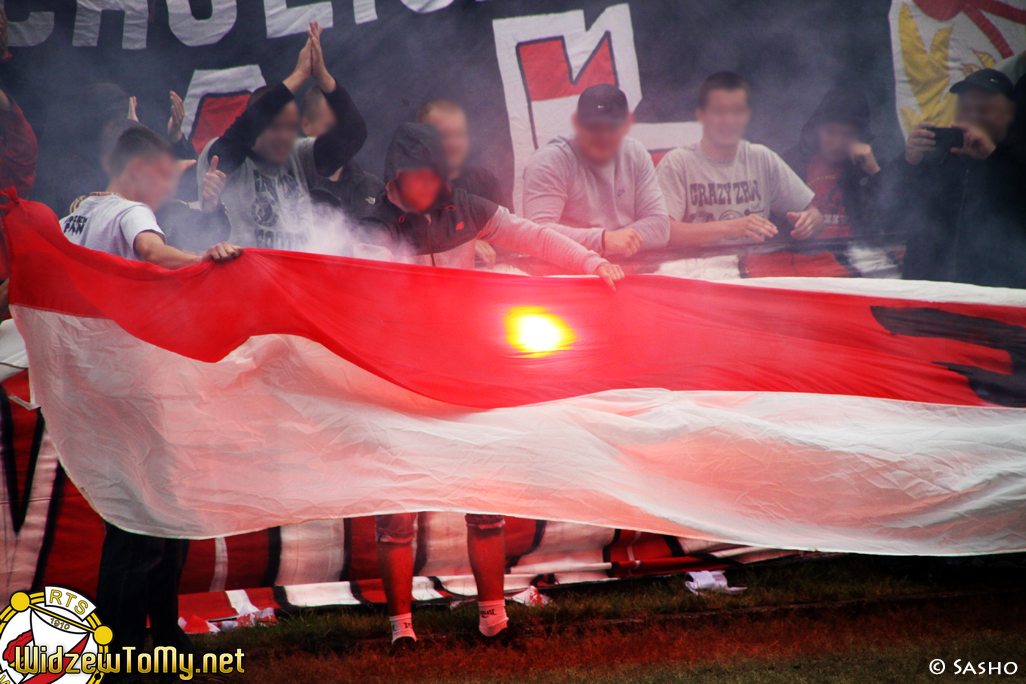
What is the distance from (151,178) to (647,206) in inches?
76.6

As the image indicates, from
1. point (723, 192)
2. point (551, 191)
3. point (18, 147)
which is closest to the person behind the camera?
point (18, 147)

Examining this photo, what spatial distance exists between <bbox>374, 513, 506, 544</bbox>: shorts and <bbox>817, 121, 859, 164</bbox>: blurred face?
7.52 feet

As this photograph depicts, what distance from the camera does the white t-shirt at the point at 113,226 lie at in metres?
1.99

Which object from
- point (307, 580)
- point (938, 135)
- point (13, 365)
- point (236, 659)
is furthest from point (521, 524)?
point (938, 135)

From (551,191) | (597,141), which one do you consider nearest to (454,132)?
(551,191)

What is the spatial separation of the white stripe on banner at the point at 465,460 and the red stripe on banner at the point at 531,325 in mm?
83

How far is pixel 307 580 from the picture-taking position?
2330 millimetres

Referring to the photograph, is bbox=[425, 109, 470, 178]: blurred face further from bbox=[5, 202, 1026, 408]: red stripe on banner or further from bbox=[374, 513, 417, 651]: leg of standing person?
bbox=[374, 513, 417, 651]: leg of standing person

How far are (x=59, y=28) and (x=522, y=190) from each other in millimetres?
1939

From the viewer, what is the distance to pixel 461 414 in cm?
177

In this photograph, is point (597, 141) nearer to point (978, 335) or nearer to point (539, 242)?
point (539, 242)

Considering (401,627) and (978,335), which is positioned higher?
(978,335)

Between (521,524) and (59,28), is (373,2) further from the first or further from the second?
(521,524)

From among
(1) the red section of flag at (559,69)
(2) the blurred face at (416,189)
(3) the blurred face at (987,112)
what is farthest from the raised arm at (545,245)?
(3) the blurred face at (987,112)
